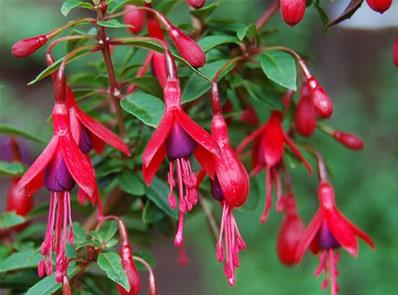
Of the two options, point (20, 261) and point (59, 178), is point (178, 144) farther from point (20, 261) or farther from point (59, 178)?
point (20, 261)

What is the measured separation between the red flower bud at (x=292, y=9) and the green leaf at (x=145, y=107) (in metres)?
0.15

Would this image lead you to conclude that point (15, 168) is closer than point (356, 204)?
Yes

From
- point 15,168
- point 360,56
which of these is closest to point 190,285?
point 360,56

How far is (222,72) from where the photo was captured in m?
0.77

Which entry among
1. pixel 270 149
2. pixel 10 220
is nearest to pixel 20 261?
pixel 10 220

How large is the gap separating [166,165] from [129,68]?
0.43 ft

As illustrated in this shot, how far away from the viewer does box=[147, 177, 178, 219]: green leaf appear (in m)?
0.85

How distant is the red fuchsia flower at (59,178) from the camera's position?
0.66 m

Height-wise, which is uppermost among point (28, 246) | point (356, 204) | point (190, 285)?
point (28, 246)

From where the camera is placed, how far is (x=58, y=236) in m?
0.67

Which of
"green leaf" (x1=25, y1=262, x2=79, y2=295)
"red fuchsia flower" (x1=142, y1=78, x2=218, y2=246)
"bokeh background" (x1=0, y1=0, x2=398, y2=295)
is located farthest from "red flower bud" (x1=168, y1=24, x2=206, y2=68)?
"bokeh background" (x1=0, y1=0, x2=398, y2=295)

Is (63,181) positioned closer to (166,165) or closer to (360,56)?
(166,165)

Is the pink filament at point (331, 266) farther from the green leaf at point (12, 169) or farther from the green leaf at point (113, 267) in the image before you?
the green leaf at point (12, 169)

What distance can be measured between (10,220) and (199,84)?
30 centimetres
